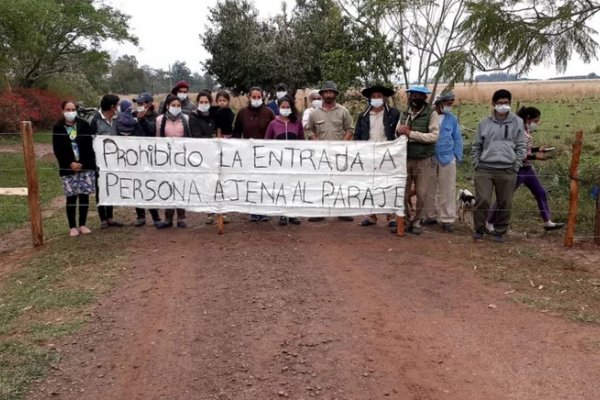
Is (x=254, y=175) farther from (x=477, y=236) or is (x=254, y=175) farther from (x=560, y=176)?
(x=560, y=176)

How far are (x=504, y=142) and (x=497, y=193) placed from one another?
0.63 m

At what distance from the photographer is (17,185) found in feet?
41.0

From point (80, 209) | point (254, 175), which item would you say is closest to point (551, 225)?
point (254, 175)

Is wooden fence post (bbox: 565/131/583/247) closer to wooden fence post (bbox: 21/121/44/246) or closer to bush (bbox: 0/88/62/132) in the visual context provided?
wooden fence post (bbox: 21/121/44/246)

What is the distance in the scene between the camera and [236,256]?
6.12 m

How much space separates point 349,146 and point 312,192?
2.41ft

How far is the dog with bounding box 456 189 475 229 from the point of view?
26.0 ft

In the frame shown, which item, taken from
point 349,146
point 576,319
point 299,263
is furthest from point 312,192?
point 576,319

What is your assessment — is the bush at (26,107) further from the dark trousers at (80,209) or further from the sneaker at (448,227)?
the sneaker at (448,227)

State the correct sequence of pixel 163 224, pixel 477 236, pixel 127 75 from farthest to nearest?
pixel 127 75 → pixel 163 224 → pixel 477 236

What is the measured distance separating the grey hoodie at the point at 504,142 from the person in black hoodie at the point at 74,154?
483cm

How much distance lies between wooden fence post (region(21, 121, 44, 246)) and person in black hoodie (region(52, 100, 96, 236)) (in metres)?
0.28

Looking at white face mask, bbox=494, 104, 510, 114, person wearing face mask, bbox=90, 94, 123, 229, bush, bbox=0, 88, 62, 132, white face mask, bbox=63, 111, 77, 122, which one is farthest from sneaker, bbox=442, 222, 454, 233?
bush, bbox=0, 88, 62, 132

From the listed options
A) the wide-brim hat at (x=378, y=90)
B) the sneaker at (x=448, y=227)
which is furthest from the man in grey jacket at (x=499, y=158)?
the wide-brim hat at (x=378, y=90)
